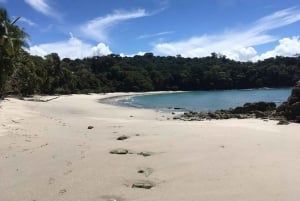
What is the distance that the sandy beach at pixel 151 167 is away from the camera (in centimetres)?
816

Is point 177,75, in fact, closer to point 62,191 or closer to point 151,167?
point 151,167

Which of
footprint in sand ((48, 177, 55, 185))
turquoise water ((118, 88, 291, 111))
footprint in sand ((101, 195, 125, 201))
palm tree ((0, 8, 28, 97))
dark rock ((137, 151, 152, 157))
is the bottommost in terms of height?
turquoise water ((118, 88, 291, 111))

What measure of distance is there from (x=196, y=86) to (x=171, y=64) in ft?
89.6

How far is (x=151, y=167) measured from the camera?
414 inches

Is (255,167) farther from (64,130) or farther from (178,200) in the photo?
(64,130)

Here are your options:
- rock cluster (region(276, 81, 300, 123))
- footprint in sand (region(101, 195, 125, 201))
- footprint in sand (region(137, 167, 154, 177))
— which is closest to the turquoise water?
rock cluster (region(276, 81, 300, 123))

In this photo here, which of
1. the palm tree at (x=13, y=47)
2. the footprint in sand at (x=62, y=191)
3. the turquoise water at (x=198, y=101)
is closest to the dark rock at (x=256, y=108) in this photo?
the turquoise water at (x=198, y=101)

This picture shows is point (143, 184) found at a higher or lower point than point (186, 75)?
lower

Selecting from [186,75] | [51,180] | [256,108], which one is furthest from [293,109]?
[186,75]

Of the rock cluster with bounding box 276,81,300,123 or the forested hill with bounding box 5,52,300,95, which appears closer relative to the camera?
the rock cluster with bounding box 276,81,300,123

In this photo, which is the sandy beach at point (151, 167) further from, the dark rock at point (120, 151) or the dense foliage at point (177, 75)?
the dense foliage at point (177, 75)

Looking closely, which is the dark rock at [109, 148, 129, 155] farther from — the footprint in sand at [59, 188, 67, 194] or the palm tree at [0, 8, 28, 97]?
the palm tree at [0, 8, 28, 97]

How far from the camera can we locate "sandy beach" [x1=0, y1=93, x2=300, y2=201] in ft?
26.8

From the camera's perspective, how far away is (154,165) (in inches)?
424
